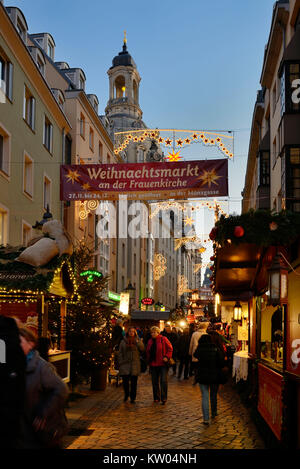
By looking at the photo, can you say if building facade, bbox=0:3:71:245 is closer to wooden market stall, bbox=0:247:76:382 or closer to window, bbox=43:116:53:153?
window, bbox=43:116:53:153

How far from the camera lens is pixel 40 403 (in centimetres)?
438

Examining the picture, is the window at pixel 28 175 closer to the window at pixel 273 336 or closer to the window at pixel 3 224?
the window at pixel 3 224

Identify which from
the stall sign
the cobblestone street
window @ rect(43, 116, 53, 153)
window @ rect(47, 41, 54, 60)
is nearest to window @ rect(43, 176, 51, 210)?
window @ rect(43, 116, 53, 153)

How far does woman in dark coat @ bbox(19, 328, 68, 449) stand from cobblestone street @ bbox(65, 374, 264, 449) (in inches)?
180

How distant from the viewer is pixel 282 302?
8.02 m

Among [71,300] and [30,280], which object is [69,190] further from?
[30,280]

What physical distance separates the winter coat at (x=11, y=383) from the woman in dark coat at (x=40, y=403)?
0.14 m

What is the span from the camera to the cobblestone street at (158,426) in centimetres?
898

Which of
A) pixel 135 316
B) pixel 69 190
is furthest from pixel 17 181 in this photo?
pixel 135 316

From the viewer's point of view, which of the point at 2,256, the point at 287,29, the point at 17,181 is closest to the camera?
the point at 2,256

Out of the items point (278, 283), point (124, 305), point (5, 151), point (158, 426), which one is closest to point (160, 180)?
point (5, 151)
